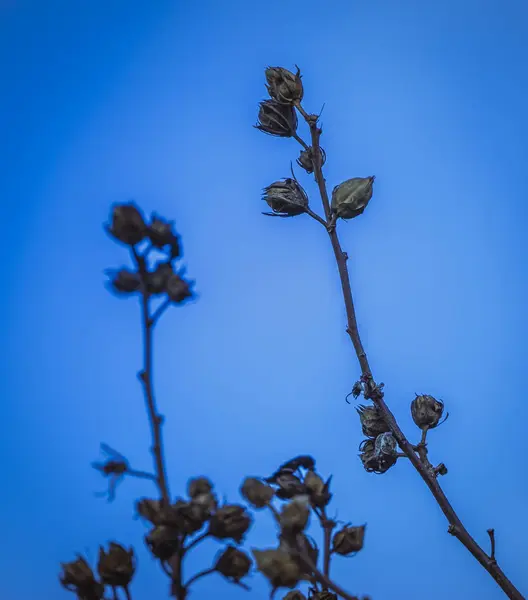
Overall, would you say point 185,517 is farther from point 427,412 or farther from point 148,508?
point 427,412

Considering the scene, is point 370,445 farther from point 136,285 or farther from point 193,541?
point 136,285

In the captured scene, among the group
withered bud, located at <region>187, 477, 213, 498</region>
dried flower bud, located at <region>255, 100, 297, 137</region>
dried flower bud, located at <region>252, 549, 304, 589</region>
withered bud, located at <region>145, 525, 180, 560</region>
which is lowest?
dried flower bud, located at <region>252, 549, 304, 589</region>

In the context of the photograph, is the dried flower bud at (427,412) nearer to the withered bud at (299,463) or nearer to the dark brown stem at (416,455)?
the dark brown stem at (416,455)

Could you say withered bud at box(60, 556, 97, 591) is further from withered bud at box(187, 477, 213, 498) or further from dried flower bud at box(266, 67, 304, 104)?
dried flower bud at box(266, 67, 304, 104)

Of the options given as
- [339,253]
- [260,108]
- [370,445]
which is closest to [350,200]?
[339,253]

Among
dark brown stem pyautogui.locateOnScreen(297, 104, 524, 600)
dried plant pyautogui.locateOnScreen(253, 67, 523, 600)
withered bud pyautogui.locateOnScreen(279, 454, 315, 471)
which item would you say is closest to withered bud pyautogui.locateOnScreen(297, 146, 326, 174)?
dried plant pyautogui.locateOnScreen(253, 67, 523, 600)

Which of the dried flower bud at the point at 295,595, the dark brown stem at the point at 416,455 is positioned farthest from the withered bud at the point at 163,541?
the dark brown stem at the point at 416,455
